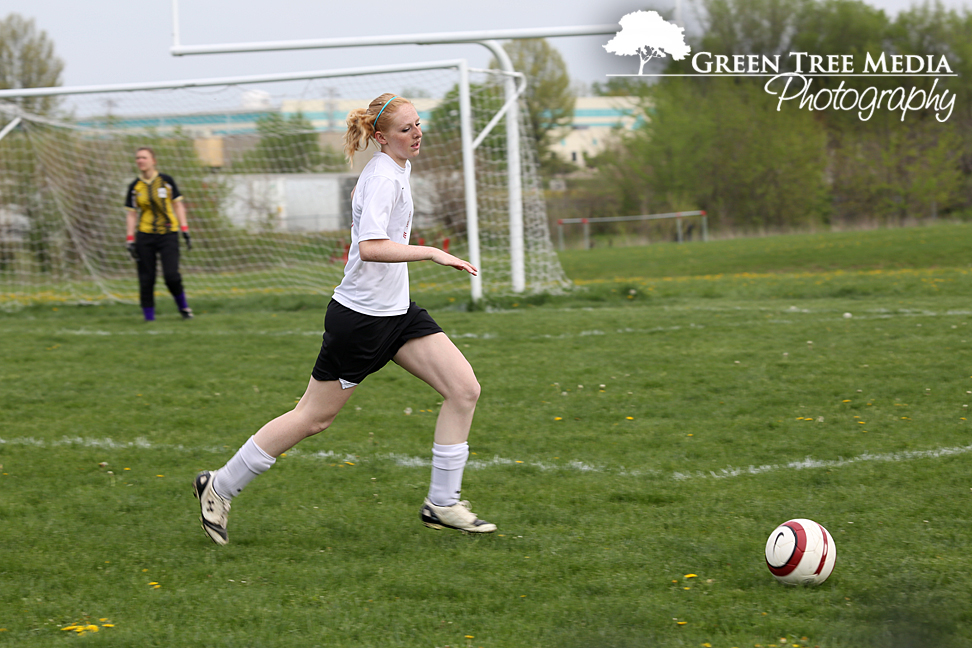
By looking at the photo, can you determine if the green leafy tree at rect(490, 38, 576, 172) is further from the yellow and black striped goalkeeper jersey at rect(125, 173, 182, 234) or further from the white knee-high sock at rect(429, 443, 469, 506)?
the white knee-high sock at rect(429, 443, 469, 506)

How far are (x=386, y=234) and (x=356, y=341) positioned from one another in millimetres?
469

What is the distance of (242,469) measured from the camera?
3.96 m

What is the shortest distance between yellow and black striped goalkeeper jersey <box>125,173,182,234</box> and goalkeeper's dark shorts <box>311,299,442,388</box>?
7582 mm

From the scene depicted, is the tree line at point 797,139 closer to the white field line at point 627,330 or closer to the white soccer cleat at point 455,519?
the white field line at point 627,330

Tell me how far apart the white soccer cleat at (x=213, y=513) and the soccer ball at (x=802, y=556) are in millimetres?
2210

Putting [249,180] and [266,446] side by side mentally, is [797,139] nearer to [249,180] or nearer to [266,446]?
[249,180]

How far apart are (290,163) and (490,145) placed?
12.0 ft

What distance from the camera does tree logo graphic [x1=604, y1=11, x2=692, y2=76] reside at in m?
12.3

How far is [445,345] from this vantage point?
398cm

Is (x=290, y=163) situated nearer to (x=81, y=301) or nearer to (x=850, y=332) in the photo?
(x=81, y=301)

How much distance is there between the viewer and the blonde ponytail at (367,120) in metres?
3.87

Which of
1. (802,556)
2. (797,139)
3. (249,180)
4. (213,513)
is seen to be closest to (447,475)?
(213,513)

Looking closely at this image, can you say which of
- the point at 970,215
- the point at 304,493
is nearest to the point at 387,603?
the point at 304,493

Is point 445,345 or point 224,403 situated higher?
point 445,345
